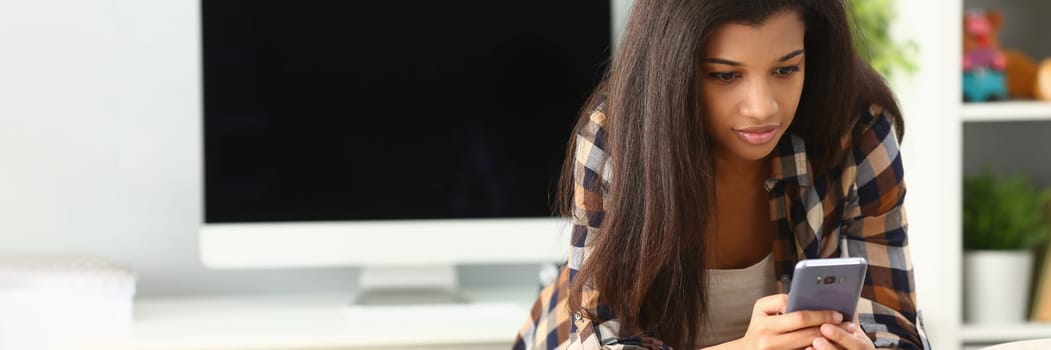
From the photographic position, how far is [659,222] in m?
1.34

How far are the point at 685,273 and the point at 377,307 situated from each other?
1.01 metres

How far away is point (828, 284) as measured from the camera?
1227 millimetres

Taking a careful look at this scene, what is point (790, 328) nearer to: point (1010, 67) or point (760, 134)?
point (760, 134)

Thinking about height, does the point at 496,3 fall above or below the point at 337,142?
above

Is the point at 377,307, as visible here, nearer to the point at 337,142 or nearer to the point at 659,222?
the point at 337,142

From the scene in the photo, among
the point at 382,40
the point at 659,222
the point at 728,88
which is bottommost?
the point at 659,222

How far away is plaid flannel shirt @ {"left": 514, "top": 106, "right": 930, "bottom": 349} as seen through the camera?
55.3 inches

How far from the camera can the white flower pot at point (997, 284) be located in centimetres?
226

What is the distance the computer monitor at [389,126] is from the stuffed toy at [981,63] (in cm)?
63

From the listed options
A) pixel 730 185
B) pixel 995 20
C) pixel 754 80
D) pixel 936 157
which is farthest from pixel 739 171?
pixel 995 20

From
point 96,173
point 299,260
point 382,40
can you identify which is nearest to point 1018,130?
point 382,40

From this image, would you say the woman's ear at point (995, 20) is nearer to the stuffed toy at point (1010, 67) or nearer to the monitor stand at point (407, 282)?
the stuffed toy at point (1010, 67)

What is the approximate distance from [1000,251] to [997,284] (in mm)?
58

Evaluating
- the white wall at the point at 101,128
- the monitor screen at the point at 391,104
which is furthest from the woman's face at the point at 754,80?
the white wall at the point at 101,128
